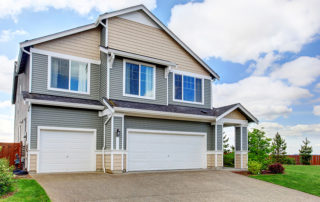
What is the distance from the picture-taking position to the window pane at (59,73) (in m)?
14.0

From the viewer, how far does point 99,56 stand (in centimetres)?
1530

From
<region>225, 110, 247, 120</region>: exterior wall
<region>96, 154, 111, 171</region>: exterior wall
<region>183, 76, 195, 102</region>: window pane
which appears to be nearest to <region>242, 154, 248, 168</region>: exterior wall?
<region>225, 110, 247, 120</region>: exterior wall

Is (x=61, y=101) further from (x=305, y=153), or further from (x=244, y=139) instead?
(x=305, y=153)

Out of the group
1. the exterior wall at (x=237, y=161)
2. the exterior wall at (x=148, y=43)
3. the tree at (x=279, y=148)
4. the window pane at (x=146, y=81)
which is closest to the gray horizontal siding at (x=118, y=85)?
the window pane at (x=146, y=81)

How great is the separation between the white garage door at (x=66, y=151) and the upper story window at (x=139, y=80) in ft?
10.3

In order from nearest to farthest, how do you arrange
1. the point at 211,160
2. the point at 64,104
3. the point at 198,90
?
the point at 64,104 < the point at 211,160 < the point at 198,90

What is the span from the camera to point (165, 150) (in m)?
15.2

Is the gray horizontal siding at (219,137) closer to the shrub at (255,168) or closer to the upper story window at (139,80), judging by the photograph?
the shrub at (255,168)

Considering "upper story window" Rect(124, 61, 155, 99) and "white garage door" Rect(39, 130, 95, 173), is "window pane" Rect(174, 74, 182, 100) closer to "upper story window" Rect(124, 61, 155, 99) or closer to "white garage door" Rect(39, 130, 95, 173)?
"upper story window" Rect(124, 61, 155, 99)

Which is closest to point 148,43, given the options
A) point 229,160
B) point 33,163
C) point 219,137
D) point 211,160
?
point 219,137

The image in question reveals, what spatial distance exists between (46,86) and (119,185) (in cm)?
647

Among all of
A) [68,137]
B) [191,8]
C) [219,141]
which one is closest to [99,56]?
[68,137]

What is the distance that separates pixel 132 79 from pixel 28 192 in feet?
26.0

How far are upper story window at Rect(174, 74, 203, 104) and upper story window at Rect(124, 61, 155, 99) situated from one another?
1.90 metres
